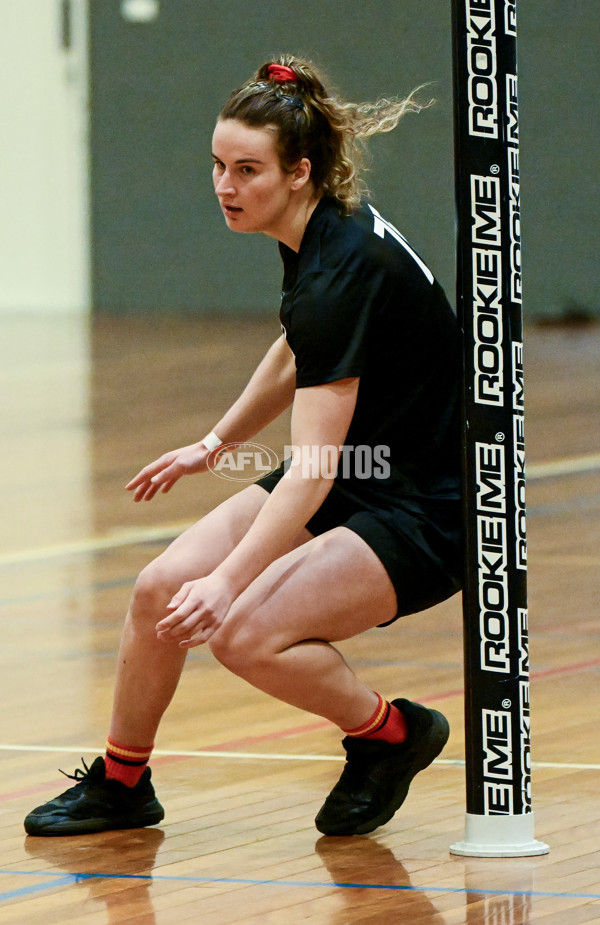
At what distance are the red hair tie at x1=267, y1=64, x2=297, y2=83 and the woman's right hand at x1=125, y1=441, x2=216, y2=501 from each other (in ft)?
2.41

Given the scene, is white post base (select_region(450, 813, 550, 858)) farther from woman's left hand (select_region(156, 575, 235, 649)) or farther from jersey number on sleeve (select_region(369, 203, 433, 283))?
jersey number on sleeve (select_region(369, 203, 433, 283))

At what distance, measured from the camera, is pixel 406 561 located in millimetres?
3039

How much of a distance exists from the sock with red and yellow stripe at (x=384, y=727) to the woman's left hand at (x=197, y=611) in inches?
18.4

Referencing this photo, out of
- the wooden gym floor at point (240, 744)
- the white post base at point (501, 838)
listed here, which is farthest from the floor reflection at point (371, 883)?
the white post base at point (501, 838)

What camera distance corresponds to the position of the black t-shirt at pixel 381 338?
2.90m

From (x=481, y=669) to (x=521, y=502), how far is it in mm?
305

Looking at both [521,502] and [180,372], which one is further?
[180,372]

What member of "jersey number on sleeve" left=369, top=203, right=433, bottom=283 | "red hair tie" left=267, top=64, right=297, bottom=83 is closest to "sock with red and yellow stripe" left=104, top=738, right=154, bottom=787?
"jersey number on sleeve" left=369, top=203, right=433, bottom=283

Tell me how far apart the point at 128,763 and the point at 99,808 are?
10cm

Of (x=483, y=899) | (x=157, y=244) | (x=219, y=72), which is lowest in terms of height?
(x=483, y=899)

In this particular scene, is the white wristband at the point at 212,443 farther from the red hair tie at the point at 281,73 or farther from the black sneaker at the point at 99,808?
the red hair tie at the point at 281,73

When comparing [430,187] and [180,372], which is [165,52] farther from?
[180,372]

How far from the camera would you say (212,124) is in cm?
1441

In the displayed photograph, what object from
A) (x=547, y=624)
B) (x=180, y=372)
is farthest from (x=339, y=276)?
(x=180, y=372)
